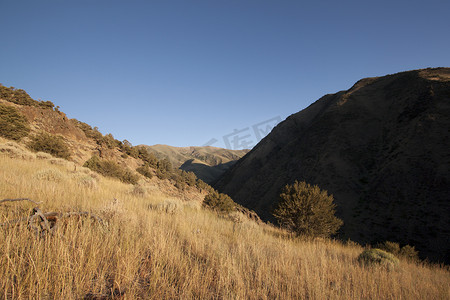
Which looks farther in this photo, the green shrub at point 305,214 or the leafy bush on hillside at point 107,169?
the leafy bush on hillside at point 107,169

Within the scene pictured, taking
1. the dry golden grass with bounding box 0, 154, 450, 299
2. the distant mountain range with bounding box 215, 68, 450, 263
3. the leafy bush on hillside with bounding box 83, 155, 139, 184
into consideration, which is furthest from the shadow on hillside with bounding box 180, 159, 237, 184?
the dry golden grass with bounding box 0, 154, 450, 299

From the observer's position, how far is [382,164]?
114 feet

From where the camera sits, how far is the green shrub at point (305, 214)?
9.34 metres

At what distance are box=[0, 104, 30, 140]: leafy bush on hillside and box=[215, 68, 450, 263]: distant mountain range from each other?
16.2 m

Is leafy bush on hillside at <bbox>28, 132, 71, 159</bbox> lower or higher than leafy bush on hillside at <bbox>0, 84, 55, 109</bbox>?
lower

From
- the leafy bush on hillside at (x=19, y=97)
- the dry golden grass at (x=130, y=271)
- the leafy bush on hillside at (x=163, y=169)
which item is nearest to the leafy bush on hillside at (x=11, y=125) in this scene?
the leafy bush on hillside at (x=19, y=97)

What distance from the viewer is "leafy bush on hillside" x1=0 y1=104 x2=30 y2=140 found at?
1137 cm

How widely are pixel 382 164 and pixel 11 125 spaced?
4803cm

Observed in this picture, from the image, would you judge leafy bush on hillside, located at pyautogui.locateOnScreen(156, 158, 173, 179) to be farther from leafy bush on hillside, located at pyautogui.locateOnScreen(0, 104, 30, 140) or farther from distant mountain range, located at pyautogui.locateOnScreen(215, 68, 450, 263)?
distant mountain range, located at pyautogui.locateOnScreen(215, 68, 450, 263)

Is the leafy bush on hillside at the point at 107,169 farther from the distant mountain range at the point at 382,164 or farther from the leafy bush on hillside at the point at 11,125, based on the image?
the distant mountain range at the point at 382,164

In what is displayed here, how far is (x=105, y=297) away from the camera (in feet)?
5.19

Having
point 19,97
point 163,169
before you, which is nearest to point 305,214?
point 163,169

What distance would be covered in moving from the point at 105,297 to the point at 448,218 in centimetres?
3439

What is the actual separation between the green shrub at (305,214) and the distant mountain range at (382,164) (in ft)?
3.71
